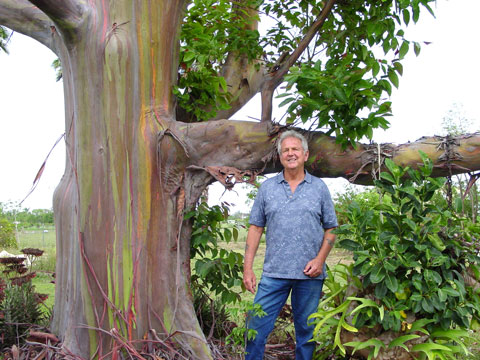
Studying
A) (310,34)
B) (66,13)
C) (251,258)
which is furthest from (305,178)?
(66,13)

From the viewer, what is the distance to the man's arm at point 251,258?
3672 millimetres

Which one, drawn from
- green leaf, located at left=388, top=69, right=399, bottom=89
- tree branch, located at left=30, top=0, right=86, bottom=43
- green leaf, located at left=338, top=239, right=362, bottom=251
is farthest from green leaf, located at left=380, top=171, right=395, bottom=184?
tree branch, located at left=30, top=0, right=86, bottom=43

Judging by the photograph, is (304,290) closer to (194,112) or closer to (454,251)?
(454,251)

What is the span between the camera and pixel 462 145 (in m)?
3.69

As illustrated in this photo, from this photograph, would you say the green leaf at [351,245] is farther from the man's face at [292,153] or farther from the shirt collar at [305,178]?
the man's face at [292,153]

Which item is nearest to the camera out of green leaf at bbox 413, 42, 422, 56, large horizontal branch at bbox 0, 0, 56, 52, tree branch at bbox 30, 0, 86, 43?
tree branch at bbox 30, 0, 86, 43

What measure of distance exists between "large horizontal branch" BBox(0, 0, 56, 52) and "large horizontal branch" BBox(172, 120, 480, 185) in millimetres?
1912

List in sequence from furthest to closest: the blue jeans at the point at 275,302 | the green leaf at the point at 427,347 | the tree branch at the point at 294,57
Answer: the tree branch at the point at 294,57 → the blue jeans at the point at 275,302 → the green leaf at the point at 427,347

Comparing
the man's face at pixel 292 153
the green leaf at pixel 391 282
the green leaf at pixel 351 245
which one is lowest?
the green leaf at pixel 391 282

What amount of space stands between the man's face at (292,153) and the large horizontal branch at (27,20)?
8.61ft

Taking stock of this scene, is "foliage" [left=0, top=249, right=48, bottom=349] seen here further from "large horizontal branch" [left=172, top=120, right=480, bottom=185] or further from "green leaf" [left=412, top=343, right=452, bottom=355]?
"green leaf" [left=412, top=343, right=452, bottom=355]

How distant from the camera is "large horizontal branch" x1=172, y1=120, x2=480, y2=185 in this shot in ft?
12.6

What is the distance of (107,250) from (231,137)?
134 cm

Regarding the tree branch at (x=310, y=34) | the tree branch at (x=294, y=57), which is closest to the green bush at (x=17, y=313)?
the tree branch at (x=294, y=57)
